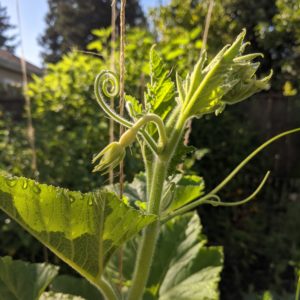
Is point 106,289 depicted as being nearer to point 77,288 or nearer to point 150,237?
point 150,237

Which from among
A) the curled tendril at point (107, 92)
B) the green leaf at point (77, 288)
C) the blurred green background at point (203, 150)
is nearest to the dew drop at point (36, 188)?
the curled tendril at point (107, 92)

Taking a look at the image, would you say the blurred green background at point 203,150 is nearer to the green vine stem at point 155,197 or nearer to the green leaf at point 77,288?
the green leaf at point 77,288

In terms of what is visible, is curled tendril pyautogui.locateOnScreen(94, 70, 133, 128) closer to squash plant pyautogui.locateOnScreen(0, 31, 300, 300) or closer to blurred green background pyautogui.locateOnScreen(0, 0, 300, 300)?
squash plant pyautogui.locateOnScreen(0, 31, 300, 300)

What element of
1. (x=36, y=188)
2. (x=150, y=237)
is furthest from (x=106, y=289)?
(x=36, y=188)

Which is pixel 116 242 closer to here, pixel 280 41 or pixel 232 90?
pixel 232 90

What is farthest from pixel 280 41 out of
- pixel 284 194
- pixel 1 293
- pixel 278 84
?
pixel 1 293

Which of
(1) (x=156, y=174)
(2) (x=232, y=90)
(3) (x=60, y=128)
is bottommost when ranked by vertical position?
(1) (x=156, y=174)

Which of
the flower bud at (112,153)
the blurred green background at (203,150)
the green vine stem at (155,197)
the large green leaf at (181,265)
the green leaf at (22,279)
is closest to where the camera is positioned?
the flower bud at (112,153)
